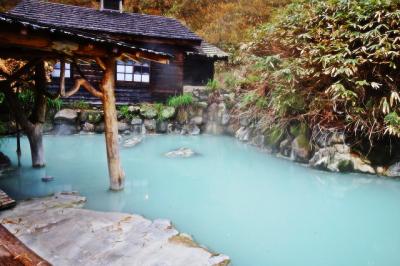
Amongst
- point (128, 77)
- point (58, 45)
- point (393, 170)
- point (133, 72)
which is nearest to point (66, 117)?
point (128, 77)

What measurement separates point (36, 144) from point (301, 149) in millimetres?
7030

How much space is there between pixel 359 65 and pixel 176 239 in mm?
6758

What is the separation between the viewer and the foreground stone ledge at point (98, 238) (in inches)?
137

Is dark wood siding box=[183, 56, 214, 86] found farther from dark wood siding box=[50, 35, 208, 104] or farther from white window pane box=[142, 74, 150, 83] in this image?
white window pane box=[142, 74, 150, 83]

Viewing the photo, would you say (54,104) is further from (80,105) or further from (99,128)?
(99,128)

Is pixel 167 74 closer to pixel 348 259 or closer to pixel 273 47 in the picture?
pixel 273 47

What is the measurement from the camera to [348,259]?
13.7 feet

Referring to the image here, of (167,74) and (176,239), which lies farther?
(167,74)

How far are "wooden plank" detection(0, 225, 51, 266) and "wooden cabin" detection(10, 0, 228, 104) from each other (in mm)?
11558

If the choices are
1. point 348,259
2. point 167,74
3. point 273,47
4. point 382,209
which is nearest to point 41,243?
point 348,259

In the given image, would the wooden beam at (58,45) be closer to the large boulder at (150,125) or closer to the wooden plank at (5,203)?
the wooden plank at (5,203)

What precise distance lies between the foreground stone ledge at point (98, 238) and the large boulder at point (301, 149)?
610 cm

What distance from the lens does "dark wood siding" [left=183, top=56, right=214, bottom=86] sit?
57.3ft

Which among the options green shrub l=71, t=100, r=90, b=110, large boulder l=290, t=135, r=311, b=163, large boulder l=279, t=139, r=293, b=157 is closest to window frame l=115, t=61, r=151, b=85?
green shrub l=71, t=100, r=90, b=110
